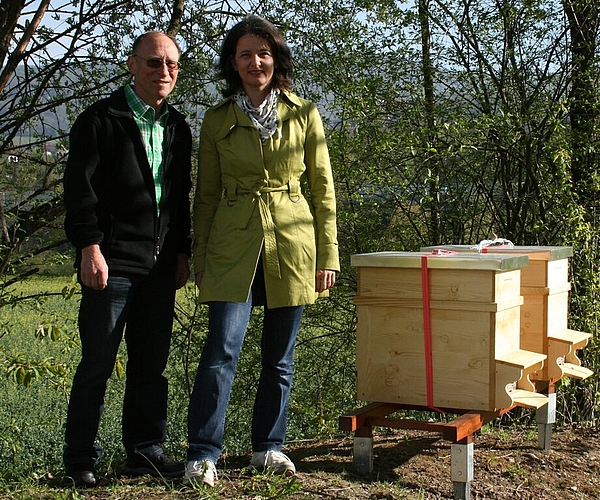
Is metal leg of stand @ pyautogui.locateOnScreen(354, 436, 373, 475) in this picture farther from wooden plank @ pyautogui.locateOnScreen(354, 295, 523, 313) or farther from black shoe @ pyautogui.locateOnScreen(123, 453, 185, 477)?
black shoe @ pyautogui.locateOnScreen(123, 453, 185, 477)

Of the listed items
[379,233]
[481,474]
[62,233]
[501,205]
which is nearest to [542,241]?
[501,205]

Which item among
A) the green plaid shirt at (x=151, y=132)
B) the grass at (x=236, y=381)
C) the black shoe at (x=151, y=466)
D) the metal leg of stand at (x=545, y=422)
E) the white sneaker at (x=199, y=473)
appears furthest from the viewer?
the grass at (x=236, y=381)

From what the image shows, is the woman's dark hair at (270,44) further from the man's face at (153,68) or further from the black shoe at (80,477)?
the black shoe at (80,477)

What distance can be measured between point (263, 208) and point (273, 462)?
3.75 feet

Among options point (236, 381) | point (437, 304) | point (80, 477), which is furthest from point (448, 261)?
point (236, 381)

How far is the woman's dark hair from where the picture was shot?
3.76m

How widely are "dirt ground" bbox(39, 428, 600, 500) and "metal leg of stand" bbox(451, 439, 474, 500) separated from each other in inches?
4.9

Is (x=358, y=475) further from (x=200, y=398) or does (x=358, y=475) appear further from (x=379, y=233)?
(x=379, y=233)

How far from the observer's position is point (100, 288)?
354 cm

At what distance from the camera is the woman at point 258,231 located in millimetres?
3678

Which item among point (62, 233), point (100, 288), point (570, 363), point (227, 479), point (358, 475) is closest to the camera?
point (100, 288)

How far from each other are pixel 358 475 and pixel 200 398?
0.94m

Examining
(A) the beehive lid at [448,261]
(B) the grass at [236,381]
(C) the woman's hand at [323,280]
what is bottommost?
(B) the grass at [236,381]

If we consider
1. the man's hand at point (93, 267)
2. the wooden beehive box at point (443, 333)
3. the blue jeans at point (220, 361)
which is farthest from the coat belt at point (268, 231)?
the man's hand at point (93, 267)
